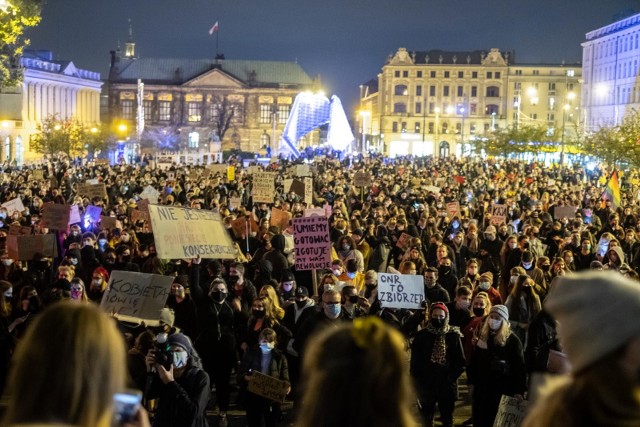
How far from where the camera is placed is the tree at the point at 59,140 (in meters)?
69.7

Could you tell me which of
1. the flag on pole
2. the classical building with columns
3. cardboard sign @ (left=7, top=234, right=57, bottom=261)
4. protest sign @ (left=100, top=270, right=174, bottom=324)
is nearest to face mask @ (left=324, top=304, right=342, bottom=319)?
protest sign @ (left=100, top=270, right=174, bottom=324)

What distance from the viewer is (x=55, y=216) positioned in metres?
15.2

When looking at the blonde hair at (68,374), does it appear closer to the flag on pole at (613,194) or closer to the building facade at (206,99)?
the flag on pole at (613,194)

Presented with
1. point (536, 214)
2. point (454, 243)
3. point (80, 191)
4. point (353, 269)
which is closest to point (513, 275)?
point (353, 269)

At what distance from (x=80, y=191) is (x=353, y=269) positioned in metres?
11.1

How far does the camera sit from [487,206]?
20.4 m

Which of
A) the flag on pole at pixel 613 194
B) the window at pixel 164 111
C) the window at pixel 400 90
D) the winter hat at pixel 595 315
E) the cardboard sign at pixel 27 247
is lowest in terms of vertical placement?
the cardboard sign at pixel 27 247

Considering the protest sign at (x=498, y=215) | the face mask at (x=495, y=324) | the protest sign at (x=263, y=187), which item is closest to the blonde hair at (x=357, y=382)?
the face mask at (x=495, y=324)

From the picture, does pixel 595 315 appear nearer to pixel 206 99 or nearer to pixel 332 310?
pixel 332 310

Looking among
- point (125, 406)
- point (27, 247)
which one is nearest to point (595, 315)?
point (125, 406)

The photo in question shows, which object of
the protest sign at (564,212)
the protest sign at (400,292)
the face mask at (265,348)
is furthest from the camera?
the protest sign at (564,212)

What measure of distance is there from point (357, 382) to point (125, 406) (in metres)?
0.63

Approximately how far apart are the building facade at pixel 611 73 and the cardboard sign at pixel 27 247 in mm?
71469

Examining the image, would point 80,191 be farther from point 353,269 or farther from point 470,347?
point 470,347
